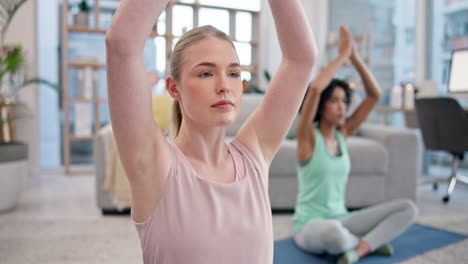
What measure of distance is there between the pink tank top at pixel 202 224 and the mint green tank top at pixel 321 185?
3.97 feet

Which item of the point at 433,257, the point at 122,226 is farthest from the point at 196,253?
the point at 122,226

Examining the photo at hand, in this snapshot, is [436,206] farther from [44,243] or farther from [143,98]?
[143,98]

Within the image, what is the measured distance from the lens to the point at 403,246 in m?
2.15

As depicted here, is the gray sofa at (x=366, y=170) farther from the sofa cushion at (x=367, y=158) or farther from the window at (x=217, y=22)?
the window at (x=217, y=22)

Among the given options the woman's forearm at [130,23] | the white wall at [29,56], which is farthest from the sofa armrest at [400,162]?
the white wall at [29,56]

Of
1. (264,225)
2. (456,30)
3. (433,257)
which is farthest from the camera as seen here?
(456,30)

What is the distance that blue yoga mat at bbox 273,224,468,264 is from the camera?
76.8 inches

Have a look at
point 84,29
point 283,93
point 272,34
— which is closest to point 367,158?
point 283,93

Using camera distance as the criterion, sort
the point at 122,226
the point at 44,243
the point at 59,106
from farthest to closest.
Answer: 1. the point at 59,106
2. the point at 122,226
3. the point at 44,243

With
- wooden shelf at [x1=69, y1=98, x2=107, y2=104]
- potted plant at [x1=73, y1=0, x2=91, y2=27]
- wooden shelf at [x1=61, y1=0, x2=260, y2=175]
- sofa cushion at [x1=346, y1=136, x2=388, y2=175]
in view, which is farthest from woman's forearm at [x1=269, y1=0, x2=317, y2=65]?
potted plant at [x1=73, y1=0, x2=91, y2=27]

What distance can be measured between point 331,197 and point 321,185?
0.08 metres

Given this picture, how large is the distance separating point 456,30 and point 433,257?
3.35m

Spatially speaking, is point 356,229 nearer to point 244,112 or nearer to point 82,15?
point 244,112

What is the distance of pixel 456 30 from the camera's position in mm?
4477
